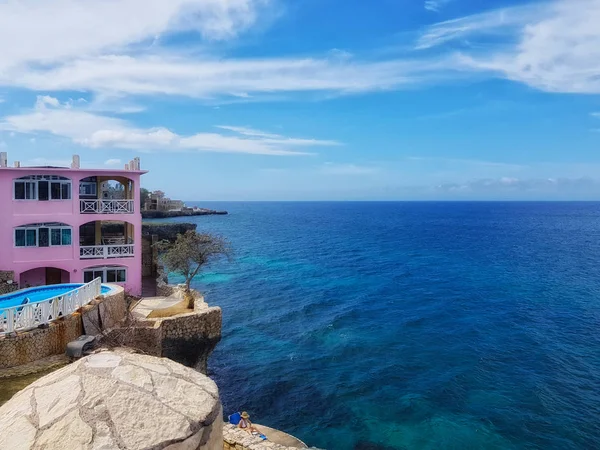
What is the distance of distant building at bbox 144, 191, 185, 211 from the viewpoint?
438ft

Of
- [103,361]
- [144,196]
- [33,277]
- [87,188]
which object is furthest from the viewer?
[144,196]

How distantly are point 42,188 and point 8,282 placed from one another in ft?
18.2

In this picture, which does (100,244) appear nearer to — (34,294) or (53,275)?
(53,275)

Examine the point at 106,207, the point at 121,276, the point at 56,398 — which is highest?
the point at 106,207

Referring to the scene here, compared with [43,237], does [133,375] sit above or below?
below

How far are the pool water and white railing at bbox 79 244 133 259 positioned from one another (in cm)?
501

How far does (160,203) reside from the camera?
140000 millimetres

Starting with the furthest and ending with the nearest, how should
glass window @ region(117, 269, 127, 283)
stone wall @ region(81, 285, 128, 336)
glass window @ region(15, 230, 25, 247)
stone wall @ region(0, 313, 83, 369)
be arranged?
glass window @ region(117, 269, 127, 283) < glass window @ region(15, 230, 25, 247) < stone wall @ region(81, 285, 128, 336) < stone wall @ region(0, 313, 83, 369)

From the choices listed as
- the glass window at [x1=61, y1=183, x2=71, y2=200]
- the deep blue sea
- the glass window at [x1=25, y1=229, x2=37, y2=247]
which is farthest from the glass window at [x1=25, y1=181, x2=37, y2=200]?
the deep blue sea

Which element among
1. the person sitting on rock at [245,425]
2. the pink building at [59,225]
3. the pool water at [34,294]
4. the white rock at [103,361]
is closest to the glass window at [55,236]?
the pink building at [59,225]

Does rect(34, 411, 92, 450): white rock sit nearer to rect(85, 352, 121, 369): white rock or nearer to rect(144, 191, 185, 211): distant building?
rect(85, 352, 121, 369): white rock

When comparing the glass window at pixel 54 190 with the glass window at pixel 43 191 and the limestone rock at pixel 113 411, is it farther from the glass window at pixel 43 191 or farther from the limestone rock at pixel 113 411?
Result: the limestone rock at pixel 113 411

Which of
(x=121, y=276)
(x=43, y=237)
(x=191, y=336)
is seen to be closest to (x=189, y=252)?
(x=121, y=276)

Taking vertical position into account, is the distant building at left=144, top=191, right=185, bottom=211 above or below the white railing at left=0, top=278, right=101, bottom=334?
above
